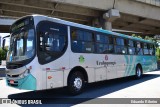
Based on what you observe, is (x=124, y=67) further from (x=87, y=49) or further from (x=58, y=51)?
(x=58, y=51)

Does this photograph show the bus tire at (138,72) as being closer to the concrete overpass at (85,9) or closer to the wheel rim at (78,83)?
the wheel rim at (78,83)

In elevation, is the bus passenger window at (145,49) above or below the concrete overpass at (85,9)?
below

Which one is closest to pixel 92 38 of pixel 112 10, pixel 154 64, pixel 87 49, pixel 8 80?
pixel 87 49

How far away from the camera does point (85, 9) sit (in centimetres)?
2345

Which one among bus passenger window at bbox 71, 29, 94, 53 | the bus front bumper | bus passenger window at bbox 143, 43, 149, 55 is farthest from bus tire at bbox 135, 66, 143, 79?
the bus front bumper

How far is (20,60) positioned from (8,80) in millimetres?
1140

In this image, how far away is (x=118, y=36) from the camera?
11688 millimetres

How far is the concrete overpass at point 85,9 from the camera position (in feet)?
67.0

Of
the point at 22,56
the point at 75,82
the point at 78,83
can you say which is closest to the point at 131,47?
the point at 78,83

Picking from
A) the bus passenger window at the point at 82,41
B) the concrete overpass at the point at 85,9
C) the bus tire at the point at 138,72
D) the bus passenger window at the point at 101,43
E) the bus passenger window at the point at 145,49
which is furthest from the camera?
the concrete overpass at the point at 85,9

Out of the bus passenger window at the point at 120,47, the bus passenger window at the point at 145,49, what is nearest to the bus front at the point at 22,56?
the bus passenger window at the point at 120,47

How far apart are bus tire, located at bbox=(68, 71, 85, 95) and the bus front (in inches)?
70.4

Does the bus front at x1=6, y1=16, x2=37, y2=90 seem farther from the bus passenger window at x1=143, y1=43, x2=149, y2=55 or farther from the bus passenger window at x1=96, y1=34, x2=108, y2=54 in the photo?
the bus passenger window at x1=143, y1=43, x2=149, y2=55

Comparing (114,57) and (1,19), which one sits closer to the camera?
(114,57)
